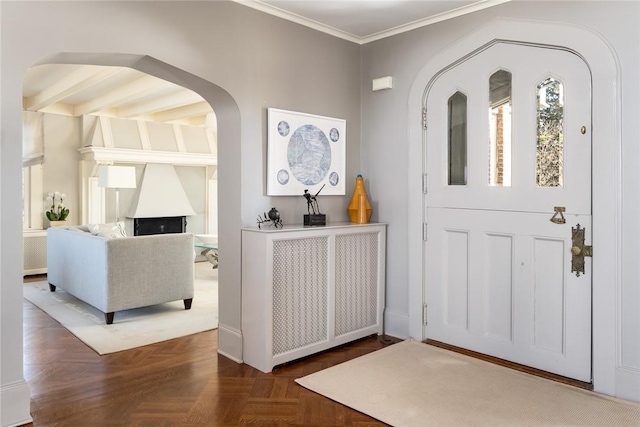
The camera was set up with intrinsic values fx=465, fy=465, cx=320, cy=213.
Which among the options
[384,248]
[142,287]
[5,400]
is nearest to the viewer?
[5,400]

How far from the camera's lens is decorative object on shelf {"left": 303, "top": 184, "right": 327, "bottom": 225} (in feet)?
12.1

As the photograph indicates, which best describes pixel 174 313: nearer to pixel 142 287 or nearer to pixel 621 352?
pixel 142 287

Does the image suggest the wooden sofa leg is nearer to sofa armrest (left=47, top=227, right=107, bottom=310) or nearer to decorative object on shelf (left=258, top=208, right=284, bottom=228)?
sofa armrest (left=47, top=227, right=107, bottom=310)

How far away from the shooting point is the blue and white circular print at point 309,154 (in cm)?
374

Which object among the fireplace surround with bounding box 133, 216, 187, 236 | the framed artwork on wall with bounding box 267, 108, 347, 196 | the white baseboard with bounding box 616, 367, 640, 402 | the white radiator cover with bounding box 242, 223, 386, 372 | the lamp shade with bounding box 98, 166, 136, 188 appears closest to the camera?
the white baseboard with bounding box 616, 367, 640, 402

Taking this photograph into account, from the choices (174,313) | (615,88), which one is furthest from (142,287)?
(615,88)

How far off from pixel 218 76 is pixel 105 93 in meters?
4.33

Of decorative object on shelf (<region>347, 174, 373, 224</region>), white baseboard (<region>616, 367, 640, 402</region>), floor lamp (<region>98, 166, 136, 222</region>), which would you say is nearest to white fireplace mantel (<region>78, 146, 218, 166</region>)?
floor lamp (<region>98, 166, 136, 222</region>)

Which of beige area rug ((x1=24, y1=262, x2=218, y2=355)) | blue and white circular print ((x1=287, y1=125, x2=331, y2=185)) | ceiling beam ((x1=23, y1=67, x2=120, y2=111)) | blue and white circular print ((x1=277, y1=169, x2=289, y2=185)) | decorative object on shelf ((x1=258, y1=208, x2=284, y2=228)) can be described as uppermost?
ceiling beam ((x1=23, y1=67, x2=120, y2=111))

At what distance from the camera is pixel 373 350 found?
3709 millimetres

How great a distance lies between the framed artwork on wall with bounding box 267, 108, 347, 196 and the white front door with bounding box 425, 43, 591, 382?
0.78 metres

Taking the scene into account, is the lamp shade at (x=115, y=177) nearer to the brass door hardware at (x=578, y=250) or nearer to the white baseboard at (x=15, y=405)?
the white baseboard at (x=15, y=405)

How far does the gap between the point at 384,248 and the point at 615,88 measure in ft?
6.77

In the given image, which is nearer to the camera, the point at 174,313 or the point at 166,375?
the point at 166,375
